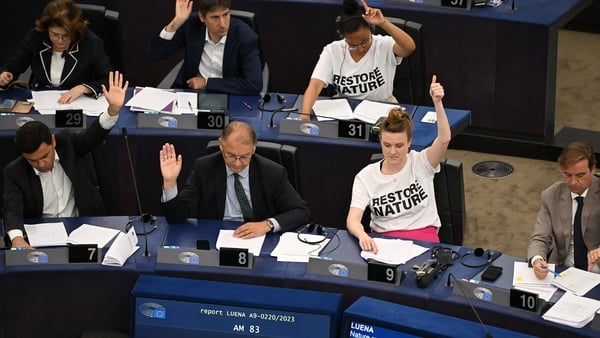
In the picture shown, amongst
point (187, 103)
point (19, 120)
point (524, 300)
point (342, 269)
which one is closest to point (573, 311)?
point (524, 300)

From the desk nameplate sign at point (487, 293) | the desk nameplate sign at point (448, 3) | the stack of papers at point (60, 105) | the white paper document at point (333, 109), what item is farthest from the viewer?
the desk nameplate sign at point (448, 3)

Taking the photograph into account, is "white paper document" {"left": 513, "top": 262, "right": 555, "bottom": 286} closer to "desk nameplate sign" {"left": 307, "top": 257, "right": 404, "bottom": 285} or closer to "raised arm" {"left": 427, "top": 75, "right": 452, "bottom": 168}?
"desk nameplate sign" {"left": 307, "top": 257, "right": 404, "bottom": 285}

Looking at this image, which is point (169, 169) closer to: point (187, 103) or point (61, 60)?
point (187, 103)

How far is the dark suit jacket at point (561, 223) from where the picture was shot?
5.60 m

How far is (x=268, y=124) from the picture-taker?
674cm

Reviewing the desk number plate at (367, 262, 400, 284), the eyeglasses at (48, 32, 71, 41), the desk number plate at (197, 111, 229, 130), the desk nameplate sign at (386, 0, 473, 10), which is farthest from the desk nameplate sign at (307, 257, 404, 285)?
the desk nameplate sign at (386, 0, 473, 10)

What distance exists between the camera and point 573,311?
16.6ft

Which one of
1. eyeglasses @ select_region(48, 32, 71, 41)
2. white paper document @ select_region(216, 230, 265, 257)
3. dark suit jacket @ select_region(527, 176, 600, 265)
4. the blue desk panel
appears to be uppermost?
eyeglasses @ select_region(48, 32, 71, 41)

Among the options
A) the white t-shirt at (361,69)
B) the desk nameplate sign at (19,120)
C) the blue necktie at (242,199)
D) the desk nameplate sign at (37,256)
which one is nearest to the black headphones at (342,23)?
the white t-shirt at (361,69)

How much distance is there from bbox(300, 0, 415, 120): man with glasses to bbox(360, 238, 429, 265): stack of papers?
1.31 metres

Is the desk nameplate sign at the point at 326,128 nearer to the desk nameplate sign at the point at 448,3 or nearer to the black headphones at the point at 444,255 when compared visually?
the black headphones at the point at 444,255

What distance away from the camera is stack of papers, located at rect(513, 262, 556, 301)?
17.1 feet

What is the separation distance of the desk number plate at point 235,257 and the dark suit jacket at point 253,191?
0.44 m

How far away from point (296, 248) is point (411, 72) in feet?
6.46
